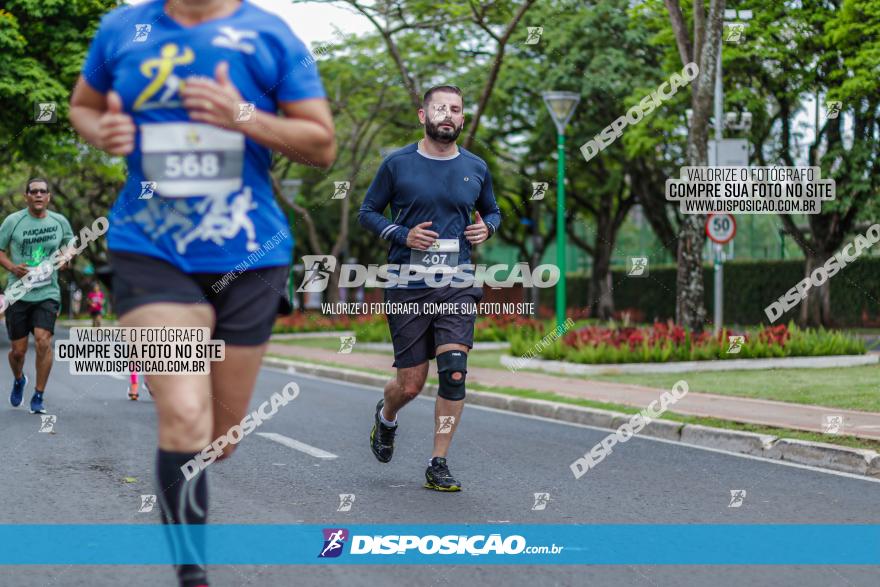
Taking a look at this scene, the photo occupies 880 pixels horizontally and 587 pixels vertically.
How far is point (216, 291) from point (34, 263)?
684 centimetres

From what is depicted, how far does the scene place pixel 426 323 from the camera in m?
6.67

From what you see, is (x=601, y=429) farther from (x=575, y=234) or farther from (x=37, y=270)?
(x=575, y=234)

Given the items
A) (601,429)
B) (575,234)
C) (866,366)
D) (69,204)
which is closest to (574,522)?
(601,429)

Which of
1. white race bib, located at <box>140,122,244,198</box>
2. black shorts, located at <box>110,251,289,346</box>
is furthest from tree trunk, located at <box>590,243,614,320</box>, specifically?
white race bib, located at <box>140,122,244,198</box>

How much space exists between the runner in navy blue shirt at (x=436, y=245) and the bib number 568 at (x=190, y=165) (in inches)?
117

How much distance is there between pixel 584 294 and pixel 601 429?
3528 centimetres

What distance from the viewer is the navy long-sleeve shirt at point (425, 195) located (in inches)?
259

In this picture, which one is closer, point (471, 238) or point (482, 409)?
point (471, 238)

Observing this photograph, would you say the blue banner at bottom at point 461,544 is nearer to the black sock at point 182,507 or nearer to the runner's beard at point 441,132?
the black sock at point 182,507

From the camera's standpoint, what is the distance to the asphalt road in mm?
4824

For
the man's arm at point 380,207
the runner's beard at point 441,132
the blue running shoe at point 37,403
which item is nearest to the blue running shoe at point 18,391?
the blue running shoe at point 37,403

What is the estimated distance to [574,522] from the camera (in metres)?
5.94

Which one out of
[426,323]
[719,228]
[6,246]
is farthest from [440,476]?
[719,228]

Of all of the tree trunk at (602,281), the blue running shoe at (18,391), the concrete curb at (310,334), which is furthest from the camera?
the tree trunk at (602,281)
